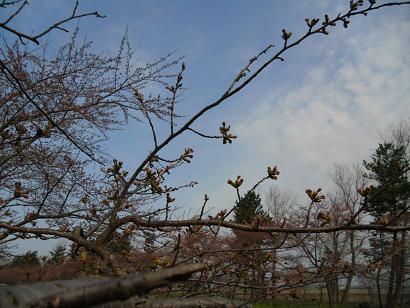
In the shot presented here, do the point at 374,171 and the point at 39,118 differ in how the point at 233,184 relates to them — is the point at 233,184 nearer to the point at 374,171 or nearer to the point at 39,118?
the point at 39,118

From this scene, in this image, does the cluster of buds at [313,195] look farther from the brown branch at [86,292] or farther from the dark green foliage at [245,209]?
the brown branch at [86,292]

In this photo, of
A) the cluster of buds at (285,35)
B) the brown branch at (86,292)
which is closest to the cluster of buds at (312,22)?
the cluster of buds at (285,35)

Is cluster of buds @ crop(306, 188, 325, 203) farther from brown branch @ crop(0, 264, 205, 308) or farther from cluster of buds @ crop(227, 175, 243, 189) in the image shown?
brown branch @ crop(0, 264, 205, 308)

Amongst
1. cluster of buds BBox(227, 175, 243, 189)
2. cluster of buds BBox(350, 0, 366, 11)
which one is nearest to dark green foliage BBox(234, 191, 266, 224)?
cluster of buds BBox(227, 175, 243, 189)

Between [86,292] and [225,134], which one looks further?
→ [225,134]

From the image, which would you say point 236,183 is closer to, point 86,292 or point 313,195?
point 313,195

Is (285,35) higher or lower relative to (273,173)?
higher

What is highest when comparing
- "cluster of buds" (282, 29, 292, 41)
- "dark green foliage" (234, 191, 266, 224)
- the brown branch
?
"cluster of buds" (282, 29, 292, 41)

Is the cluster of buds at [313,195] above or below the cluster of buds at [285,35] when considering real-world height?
below

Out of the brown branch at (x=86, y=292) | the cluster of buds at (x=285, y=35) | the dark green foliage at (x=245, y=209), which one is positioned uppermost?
the cluster of buds at (x=285, y=35)

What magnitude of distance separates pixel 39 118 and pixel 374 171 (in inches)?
1084

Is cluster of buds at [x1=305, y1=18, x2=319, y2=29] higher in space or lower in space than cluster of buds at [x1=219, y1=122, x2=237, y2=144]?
higher

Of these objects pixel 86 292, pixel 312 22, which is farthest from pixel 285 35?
pixel 86 292

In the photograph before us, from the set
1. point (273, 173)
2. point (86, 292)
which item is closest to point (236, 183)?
point (273, 173)
